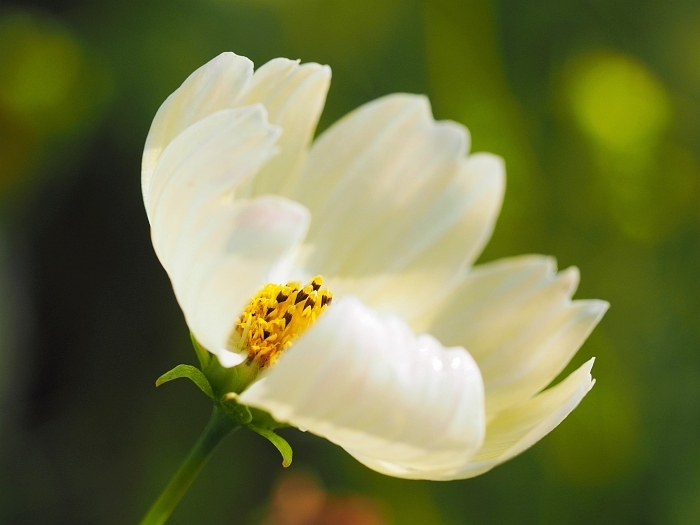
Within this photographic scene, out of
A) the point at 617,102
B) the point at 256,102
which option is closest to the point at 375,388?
the point at 256,102

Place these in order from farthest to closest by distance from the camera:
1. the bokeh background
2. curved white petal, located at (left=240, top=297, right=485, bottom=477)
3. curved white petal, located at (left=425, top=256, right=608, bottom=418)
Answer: the bokeh background
curved white petal, located at (left=425, top=256, right=608, bottom=418)
curved white petal, located at (left=240, top=297, right=485, bottom=477)

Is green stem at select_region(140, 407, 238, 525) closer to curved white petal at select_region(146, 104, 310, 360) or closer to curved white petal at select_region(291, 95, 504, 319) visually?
curved white petal at select_region(146, 104, 310, 360)

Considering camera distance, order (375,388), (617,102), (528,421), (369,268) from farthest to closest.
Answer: (617,102) → (369,268) → (528,421) → (375,388)

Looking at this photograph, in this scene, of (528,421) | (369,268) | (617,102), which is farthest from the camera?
(617,102)

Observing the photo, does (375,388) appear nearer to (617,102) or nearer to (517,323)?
(517,323)

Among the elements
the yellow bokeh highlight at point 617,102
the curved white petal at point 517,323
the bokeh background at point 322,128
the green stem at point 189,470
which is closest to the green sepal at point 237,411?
the green stem at point 189,470

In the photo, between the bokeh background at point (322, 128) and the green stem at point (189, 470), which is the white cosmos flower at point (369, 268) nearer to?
the green stem at point (189, 470)

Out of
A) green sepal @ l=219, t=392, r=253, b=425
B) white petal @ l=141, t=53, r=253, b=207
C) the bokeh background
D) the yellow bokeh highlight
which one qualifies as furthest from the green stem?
the yellow bokeh highlight
